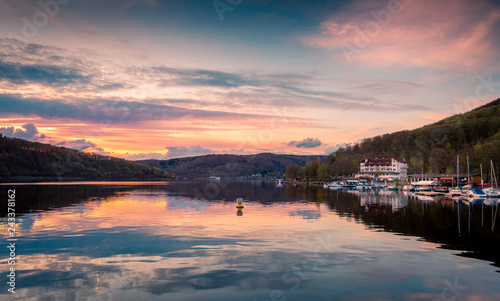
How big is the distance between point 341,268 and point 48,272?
15.8m

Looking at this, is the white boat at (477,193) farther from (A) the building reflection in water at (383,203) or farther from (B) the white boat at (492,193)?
(A) the building reflection in water at (383,203)

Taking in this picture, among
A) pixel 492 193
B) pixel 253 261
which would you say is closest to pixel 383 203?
pixel 492 193

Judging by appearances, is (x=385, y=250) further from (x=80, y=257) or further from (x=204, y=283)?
(x=80, y=257)

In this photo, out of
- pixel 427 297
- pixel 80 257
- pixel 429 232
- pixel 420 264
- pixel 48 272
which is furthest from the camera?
pixel 429 232

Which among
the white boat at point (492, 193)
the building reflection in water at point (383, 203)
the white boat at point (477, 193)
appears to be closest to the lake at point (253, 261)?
the building reflection in water at point (383, 203)

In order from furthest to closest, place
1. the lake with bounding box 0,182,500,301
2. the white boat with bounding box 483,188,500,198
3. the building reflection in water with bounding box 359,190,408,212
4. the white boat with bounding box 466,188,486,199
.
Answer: the white boat with bounding box 483,188,500,198 → the white boat with bounding box 466,188,486,199 → the building reflection in water with bounding box 359,190,408,212 → the lake with bounding box 0,182,500,301

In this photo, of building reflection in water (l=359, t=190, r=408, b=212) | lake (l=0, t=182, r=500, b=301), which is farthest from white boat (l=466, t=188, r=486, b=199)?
lake (l=0, t=182, r=500, b=301)

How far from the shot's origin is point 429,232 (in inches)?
1271

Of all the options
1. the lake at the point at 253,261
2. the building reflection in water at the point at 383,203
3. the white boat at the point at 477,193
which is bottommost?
the building reflection in water at the point at 383,203

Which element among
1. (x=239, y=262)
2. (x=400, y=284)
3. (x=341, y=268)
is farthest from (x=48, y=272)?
(x=400, y=284)

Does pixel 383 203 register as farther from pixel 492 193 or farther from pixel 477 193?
pixel 492 193

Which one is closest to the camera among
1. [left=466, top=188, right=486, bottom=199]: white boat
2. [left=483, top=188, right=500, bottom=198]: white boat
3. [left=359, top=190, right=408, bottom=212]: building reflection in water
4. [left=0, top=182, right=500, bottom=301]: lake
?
[left=0, top=182, right=500, bottom=301]: lake

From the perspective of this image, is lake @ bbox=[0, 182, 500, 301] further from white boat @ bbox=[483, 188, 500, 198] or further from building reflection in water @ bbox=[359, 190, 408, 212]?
white boat @ bbox=[483, 188, 500, 198]

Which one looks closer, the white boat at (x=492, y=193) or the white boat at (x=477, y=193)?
the white boat at (x=477, y=193)
